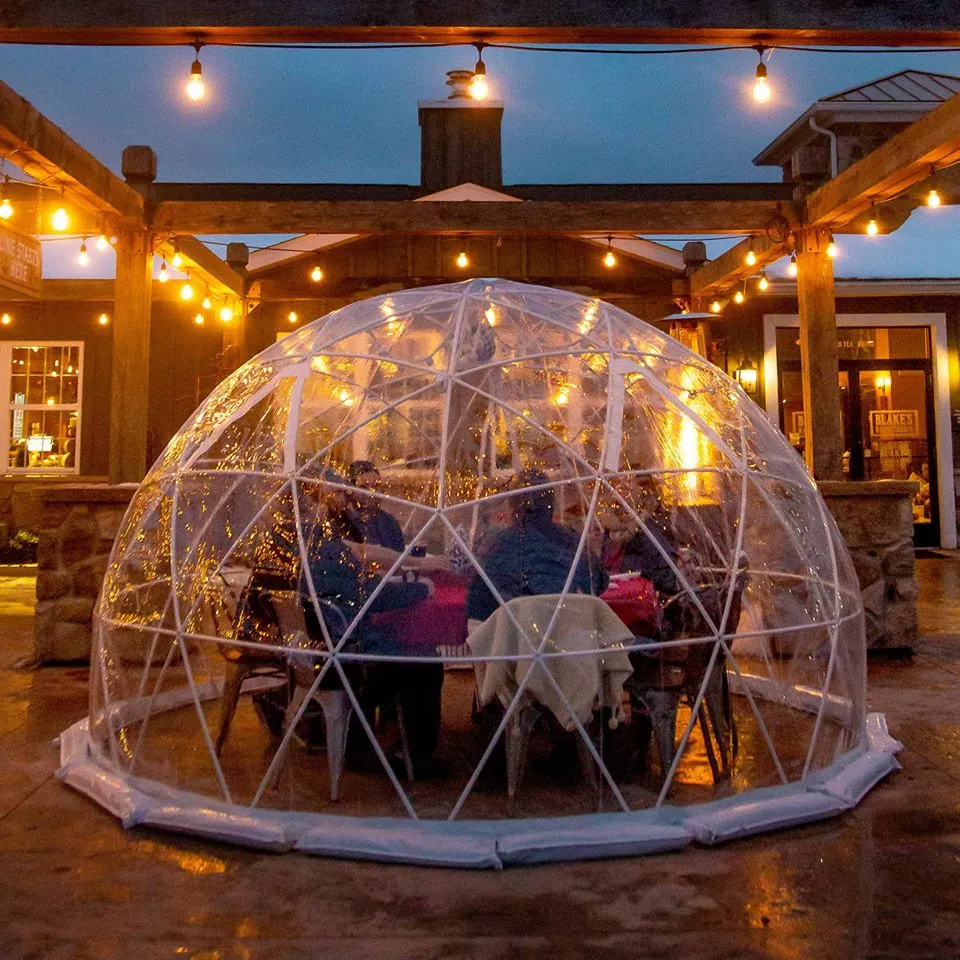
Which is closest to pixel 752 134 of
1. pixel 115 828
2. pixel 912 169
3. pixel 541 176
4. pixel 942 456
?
pixel 541 176

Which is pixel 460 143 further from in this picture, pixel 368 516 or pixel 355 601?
pixel 355 601

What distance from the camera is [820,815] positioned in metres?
Answer: 3.95

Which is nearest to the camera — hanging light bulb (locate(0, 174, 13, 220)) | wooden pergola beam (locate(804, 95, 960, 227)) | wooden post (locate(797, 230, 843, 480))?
wooden pergola beam (locate(804, 95, 960, 227))

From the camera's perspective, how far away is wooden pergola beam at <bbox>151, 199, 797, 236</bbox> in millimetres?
8344

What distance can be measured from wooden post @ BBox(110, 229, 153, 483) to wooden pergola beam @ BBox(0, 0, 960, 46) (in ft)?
8.34

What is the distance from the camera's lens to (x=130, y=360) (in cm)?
771

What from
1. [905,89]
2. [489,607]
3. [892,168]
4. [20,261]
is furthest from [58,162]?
[905,89]

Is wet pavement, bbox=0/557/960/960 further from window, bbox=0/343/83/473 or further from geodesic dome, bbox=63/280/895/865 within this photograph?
window, bbox=0/343/83/473

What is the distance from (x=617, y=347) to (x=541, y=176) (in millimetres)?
85921

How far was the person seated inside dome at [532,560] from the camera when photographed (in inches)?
159

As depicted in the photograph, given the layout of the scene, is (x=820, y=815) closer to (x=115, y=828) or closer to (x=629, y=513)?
(x=629, y=513)

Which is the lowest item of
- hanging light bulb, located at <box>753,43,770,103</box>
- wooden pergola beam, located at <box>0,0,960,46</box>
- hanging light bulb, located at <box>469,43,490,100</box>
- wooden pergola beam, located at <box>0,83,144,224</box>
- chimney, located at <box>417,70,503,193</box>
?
wooden pergola beam, located at <box>0,83,144,224</box>

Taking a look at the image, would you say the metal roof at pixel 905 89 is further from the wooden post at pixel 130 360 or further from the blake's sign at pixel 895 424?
the wooden post at pixel 130 360

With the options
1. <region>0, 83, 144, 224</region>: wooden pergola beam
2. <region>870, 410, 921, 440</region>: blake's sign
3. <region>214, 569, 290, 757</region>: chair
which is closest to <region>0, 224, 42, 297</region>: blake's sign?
<region>0, 83, 144, 224</region>: wooden pergola beam
